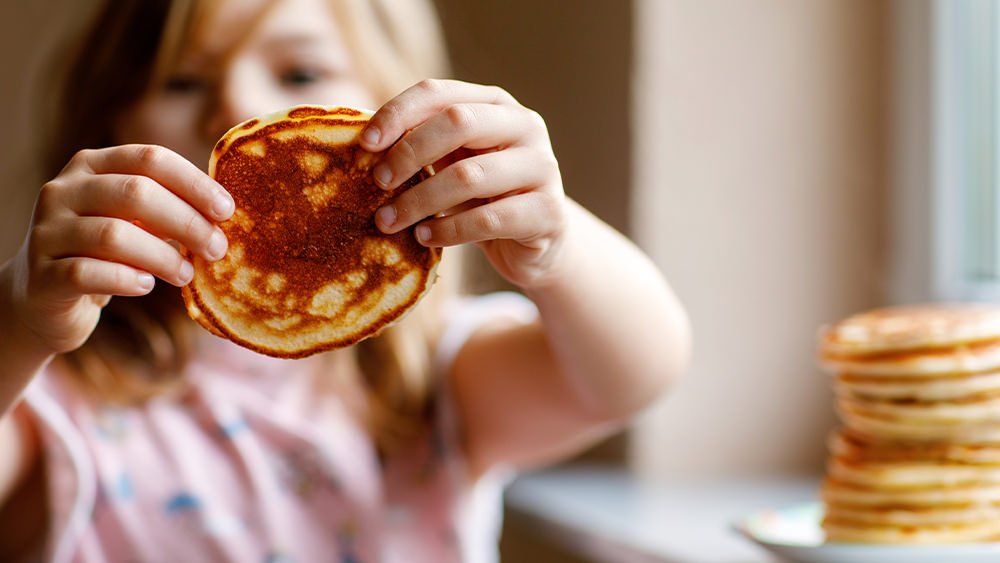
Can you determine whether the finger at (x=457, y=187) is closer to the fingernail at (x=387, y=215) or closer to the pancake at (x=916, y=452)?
the fingernail at (x=387, y=215)

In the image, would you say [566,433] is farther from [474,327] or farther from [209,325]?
[209,325]

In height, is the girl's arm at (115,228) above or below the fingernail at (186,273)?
Result: above

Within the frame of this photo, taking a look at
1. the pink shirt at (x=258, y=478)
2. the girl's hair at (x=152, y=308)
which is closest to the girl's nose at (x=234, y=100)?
the girl's hair at (x=152, y=308)

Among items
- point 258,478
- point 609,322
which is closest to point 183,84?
point 258,478

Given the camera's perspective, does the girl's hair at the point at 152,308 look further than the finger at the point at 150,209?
Yes

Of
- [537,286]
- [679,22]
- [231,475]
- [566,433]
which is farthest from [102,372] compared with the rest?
[679,22]

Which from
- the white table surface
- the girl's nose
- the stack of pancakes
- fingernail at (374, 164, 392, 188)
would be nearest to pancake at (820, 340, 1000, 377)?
the stack of pancakes

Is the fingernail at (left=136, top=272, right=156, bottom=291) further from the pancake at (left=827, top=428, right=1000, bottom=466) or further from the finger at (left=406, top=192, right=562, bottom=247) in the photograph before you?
A: the pancake at (left=827, top=428, right=1000, bottom=466)
